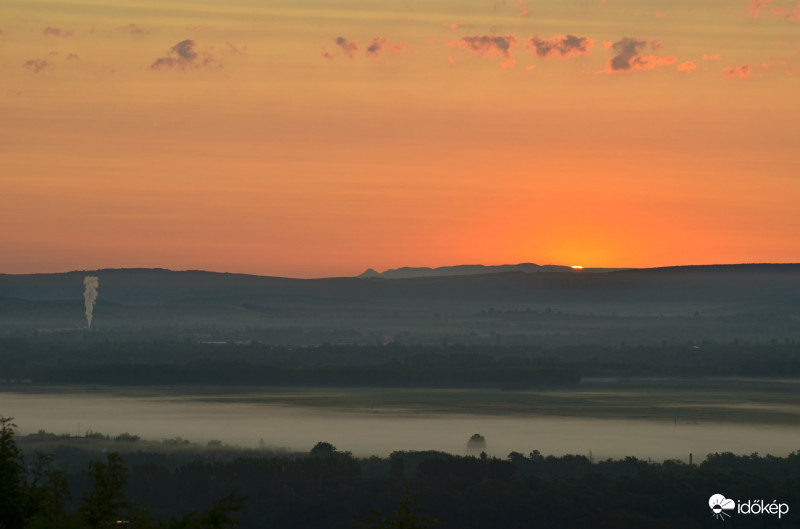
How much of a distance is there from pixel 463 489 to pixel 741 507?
73.6 feet

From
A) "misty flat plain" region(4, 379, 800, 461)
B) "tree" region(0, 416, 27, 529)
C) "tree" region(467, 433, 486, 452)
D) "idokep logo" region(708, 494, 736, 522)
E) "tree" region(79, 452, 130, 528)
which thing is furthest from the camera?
"misty flat plain" region(4, 379, 800, 461)

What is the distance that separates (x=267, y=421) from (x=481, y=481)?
252ft

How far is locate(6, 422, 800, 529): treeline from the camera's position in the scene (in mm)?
100562

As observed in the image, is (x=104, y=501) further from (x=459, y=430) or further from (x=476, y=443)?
(x=459, y=430)

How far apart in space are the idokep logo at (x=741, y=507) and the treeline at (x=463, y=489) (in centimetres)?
61

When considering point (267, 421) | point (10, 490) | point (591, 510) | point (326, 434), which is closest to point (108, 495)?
point (10, 490)

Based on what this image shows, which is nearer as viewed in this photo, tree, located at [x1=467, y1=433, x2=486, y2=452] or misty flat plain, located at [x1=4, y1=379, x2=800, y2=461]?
tree, located at [x1=467, y1=433, x2=486, y2=452]

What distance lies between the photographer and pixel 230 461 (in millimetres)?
131875

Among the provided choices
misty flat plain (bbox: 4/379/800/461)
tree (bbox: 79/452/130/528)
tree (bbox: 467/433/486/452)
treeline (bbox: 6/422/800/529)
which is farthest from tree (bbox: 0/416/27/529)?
tree (bbox: 467/433/486/452)

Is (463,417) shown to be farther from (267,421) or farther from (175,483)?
(175,483)

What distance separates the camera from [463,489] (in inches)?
4400

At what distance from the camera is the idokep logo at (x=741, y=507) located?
98.2 metres

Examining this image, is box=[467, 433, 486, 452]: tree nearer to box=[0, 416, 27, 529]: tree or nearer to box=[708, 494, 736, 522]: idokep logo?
box=[708, 494, 736, 522]: idokep logo

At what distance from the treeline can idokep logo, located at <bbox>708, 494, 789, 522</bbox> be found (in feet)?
2.01
